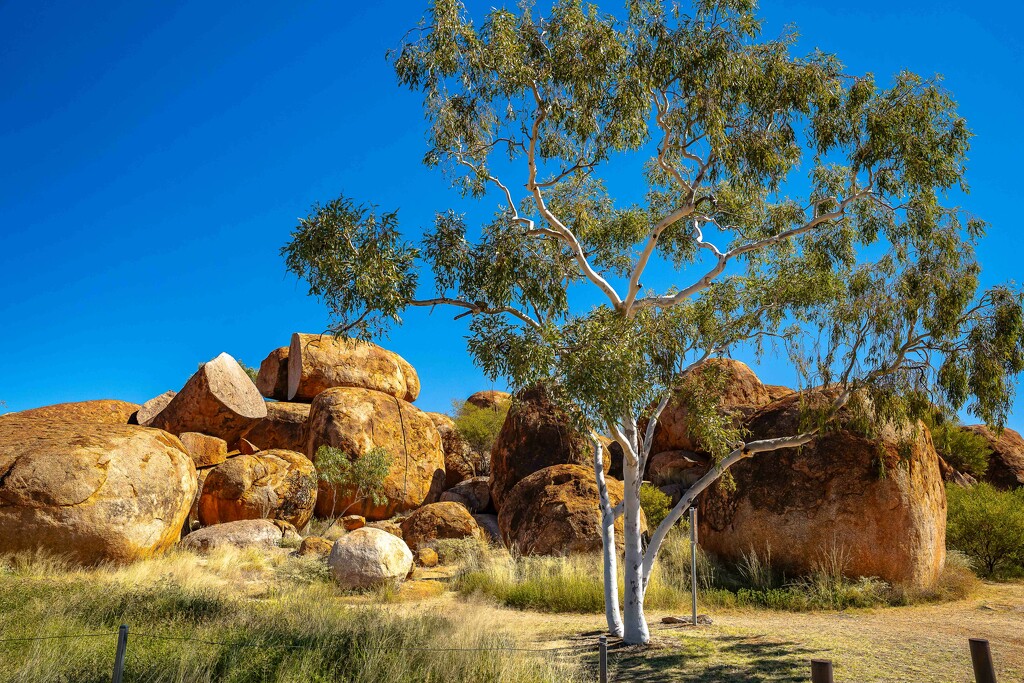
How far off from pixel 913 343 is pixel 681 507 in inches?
171

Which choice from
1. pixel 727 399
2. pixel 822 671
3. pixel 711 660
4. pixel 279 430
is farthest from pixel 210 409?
pixel 822 671

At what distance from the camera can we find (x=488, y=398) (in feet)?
136

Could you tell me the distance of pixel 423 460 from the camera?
29.3m

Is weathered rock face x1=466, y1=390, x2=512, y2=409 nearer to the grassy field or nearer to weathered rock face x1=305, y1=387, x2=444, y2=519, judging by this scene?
weathered rock face x1=305, y1=387, x2=444, y2=519

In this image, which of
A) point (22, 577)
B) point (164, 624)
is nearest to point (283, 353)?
point (22, 577)

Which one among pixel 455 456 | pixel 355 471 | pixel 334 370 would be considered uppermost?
pixel 334 370

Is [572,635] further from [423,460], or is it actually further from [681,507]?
[423,460]

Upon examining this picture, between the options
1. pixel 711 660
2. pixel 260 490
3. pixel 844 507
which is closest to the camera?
pixel 711 660

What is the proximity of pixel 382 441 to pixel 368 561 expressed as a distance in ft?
40.2

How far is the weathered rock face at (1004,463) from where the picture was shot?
982 inches

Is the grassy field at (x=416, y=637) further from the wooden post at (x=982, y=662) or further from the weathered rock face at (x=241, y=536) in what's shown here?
the weathered rock face at (x=241, y=536)

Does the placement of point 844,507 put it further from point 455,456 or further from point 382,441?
point 455,456

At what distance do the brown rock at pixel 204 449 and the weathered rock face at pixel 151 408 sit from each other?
4.84 meters

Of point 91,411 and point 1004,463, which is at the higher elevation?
point 91,411
